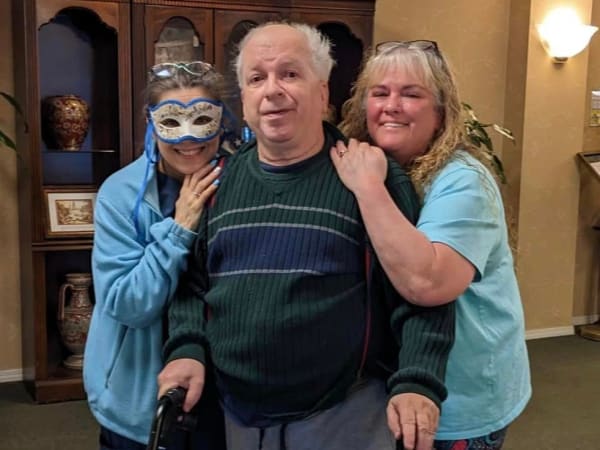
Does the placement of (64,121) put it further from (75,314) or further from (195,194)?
(195,194)

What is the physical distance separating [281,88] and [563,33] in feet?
11.9

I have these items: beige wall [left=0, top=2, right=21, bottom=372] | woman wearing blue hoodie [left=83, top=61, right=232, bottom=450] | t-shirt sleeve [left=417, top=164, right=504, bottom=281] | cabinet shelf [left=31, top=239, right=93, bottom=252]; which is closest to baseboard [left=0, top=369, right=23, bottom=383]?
beige wall [left=0, top=2, right=21, bottom=372]

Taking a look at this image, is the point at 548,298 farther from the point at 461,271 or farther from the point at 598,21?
the point at 461,271

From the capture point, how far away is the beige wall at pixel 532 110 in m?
4.48

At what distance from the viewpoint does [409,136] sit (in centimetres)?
149

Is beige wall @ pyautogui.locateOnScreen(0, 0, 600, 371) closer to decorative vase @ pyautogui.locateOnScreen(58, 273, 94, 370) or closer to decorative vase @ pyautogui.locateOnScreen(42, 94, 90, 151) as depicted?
decorative vase @ pyautogui.locateOnScreen(42, 94, 90, 151)

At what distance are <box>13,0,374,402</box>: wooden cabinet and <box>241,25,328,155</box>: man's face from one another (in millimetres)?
1792

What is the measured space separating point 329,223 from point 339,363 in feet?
0.85

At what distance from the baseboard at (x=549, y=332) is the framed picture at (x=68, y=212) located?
2873mm

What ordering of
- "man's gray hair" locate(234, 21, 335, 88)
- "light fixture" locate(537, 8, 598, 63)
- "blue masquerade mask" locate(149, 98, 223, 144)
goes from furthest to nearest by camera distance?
1. "light fixture" locate(537, 8, 598, 63)
2. "blue masquerade mask" locate(149, 98, 223, 144)
3. "man's gray hair" locate(234, 21, 335, 88)

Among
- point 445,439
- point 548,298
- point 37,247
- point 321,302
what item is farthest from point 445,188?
point 548,298

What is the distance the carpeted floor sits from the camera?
9.96 feet

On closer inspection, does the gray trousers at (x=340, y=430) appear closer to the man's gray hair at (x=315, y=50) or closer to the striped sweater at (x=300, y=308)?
the striped sweater at (x=300, y=308)

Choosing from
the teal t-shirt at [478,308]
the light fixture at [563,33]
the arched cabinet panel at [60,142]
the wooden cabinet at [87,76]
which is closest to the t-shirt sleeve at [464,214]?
the teal t-shirt at [478,308]
